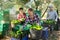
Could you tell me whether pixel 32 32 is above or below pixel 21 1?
below

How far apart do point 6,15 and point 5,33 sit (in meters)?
0.58

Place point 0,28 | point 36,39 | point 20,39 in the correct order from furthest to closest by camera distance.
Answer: point 0,28 → point 36,39 → point 20,39

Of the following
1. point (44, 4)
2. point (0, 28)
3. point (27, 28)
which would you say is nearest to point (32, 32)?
point (27, 28)

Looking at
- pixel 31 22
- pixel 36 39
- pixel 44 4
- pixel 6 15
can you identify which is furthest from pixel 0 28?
pixel 44 4

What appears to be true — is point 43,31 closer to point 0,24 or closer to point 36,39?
point 36,39

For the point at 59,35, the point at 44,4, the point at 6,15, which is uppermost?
the point at 44,4

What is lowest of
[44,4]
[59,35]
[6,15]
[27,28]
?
[59,35]

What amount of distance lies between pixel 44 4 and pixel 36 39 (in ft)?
8.23

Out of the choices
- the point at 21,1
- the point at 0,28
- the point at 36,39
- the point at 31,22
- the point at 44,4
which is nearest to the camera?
the point at 36,39

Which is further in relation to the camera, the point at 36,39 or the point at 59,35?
the point at 59,35

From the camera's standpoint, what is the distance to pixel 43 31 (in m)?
4.16

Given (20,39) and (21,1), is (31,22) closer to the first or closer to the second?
(20,39)

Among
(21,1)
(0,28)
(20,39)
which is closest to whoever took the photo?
(20,39)

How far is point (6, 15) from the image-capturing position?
5203 mm
